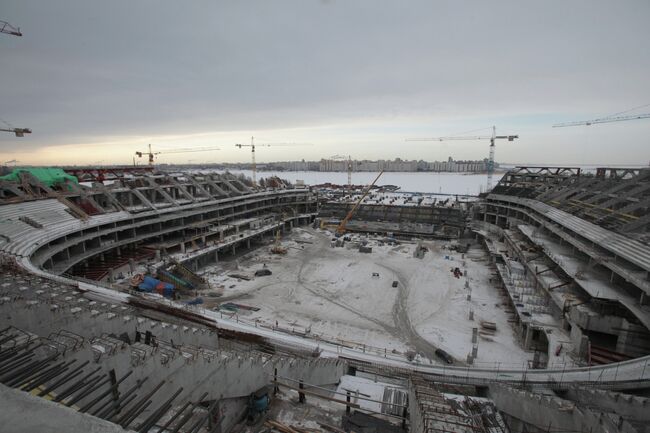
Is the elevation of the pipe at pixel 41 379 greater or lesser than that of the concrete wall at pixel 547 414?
greater

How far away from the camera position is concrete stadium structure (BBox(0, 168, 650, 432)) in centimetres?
681

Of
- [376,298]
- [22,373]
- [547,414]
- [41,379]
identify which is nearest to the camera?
[41,379]

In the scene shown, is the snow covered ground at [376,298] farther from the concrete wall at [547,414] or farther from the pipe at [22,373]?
the pipe at [22,373]

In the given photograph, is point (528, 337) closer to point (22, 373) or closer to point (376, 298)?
point (376, 298)

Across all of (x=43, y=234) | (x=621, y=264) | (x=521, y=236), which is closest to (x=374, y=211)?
(x=521, y=236)

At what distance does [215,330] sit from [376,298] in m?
16.6

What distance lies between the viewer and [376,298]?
2838 cm

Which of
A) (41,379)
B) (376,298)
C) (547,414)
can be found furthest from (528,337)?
(41,379)

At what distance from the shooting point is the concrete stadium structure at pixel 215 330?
681 cm

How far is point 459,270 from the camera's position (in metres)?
34.7

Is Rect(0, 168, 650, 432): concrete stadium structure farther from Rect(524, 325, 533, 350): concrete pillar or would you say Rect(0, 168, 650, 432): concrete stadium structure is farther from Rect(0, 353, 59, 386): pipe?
Rect(524, 325, 533, 350): concrete pillar

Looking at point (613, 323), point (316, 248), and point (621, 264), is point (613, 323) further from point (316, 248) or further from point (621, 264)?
point (316, 248)

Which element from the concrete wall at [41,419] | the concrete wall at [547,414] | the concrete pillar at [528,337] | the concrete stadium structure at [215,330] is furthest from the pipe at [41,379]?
the concrete pillar at [528,337]

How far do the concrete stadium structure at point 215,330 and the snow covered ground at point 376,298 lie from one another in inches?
113
